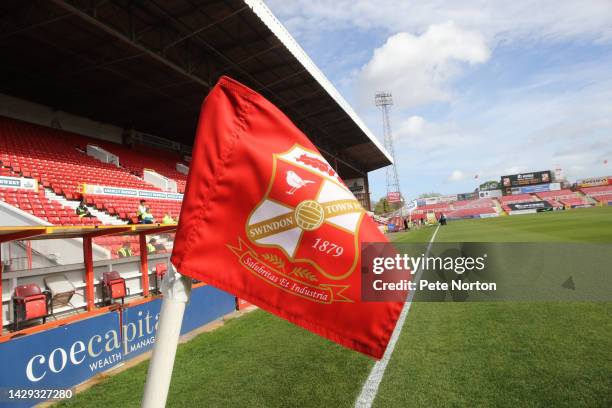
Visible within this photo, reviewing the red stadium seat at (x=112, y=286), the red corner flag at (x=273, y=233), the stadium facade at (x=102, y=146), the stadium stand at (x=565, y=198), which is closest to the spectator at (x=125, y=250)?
the stadium facade at (x=102, y=146)

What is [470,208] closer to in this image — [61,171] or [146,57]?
[146,57]

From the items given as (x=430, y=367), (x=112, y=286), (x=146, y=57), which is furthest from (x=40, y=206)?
(x=430, y=367)

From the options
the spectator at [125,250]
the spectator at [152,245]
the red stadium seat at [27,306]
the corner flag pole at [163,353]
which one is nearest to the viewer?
the corner flag pole at [163,353]

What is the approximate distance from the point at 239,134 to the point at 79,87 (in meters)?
19.9

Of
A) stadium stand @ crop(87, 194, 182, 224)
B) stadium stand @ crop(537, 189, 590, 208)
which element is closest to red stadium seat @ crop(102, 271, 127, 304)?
stadium stand @ crop(87, 194, 182, 224)

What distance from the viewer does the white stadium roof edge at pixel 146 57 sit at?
13.0 m

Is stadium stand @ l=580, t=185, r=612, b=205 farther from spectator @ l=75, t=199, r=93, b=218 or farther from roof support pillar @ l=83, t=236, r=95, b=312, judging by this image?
roof support pillar @ l=83, t=236, r=95, b=312

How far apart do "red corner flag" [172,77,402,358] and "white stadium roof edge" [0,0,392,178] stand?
12657 mm

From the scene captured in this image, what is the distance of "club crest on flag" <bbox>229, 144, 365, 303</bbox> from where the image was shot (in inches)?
51.8

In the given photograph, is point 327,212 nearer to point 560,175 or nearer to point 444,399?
point 444,399

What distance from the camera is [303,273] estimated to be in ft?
4.33

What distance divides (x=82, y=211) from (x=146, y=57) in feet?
22.3

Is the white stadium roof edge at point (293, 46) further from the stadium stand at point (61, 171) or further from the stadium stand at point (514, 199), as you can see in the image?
the stadium stand at point (514, 199)

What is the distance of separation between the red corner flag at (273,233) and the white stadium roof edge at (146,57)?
12.7 metres
